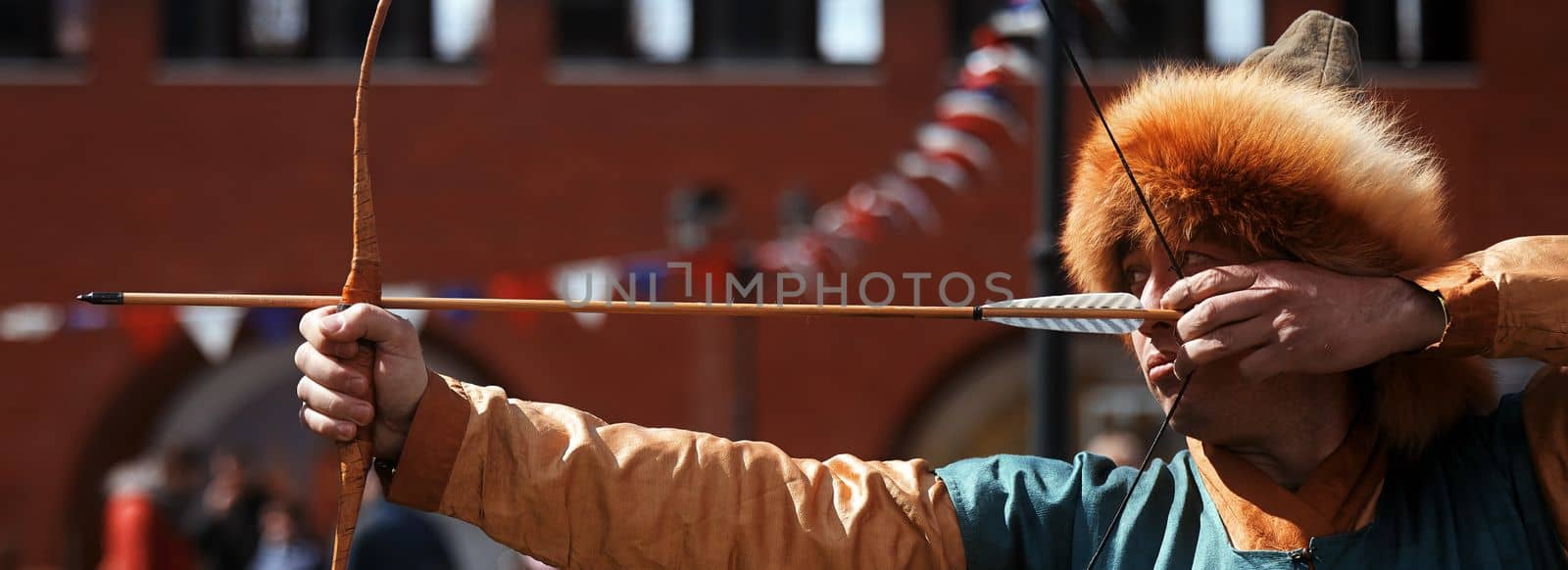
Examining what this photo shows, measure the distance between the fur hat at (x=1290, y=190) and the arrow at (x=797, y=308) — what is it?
148mm

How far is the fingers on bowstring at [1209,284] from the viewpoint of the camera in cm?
169

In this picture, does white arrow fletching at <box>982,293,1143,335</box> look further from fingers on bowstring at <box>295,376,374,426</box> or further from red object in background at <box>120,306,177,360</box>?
red object in background at <box>120,306,177,360</box>

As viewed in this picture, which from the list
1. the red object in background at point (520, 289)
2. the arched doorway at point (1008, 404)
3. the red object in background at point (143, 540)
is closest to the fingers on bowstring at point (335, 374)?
the red object in background at point (520, 289)

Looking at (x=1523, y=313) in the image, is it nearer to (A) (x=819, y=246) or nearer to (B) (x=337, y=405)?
(B) (x=337, y=405)

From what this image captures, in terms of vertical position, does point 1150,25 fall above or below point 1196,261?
above

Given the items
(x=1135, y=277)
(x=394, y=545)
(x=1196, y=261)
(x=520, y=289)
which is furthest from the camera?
(x=520, y=289)

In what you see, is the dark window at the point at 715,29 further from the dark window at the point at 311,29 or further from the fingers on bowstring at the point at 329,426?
the fingers on bowstring at the point at 329,426

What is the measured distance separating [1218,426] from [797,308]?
52cm

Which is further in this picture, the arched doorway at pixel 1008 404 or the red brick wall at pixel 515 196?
the arched doorway at pixel 1008 404

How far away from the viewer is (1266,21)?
32.1 feet

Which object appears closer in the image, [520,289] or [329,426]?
[329,426]

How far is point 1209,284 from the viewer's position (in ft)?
5.55

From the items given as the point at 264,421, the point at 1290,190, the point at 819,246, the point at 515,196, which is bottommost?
the point at 264,421

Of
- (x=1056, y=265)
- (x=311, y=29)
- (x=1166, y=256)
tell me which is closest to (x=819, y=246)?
(x=1056, y=265)
